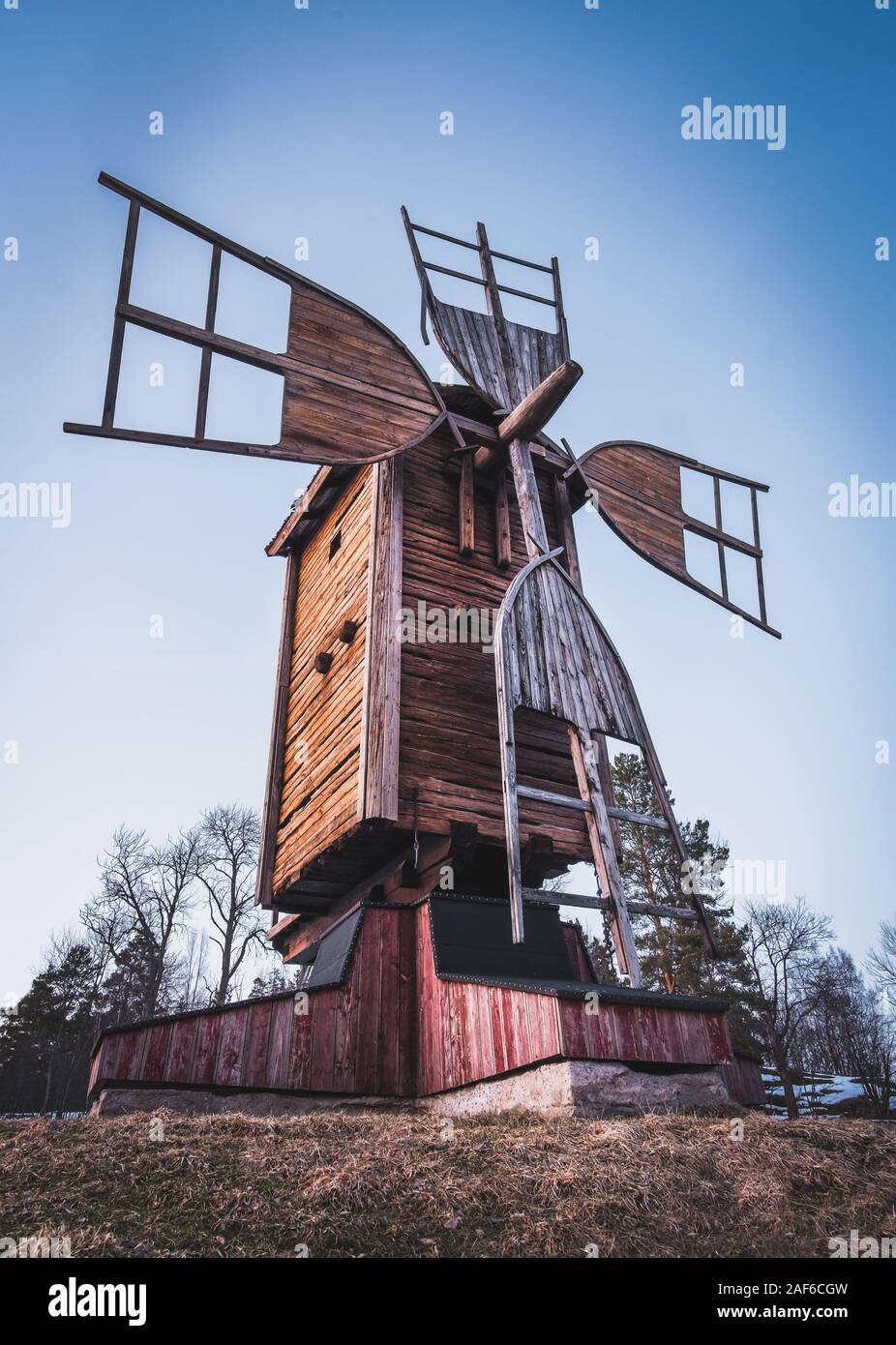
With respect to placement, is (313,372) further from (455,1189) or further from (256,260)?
(455,1189)

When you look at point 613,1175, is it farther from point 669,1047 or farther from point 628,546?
point 628,546

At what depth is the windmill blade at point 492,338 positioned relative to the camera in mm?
13188

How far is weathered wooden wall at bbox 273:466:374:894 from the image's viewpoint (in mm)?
11070

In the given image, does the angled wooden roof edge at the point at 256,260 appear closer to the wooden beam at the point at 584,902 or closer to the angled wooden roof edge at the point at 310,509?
the angled wooden roof edge at the point at 310,509

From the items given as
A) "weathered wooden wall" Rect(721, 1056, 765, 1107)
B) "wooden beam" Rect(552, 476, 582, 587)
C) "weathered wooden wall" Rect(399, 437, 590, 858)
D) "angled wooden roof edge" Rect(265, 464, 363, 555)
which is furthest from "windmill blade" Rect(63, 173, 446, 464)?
"weathered wooden wall" Rect(721, 1056, 765, 1107)

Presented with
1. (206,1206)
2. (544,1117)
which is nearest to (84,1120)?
(206,1206)

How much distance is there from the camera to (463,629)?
11992 millimetres

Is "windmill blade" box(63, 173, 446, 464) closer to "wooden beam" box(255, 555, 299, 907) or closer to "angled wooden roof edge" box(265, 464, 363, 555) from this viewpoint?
"angled wooden roof edge" box(265, 464, 363, 555)

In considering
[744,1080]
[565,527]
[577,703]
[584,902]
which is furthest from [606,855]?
[565,527]

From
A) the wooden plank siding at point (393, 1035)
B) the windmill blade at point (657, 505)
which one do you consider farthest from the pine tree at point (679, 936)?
the wooden plank siding at point (393, 1035)

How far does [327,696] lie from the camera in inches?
484

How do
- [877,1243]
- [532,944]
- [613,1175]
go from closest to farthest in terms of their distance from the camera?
[877,1243], [613,1175], [532,944]

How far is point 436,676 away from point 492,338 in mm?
6096
